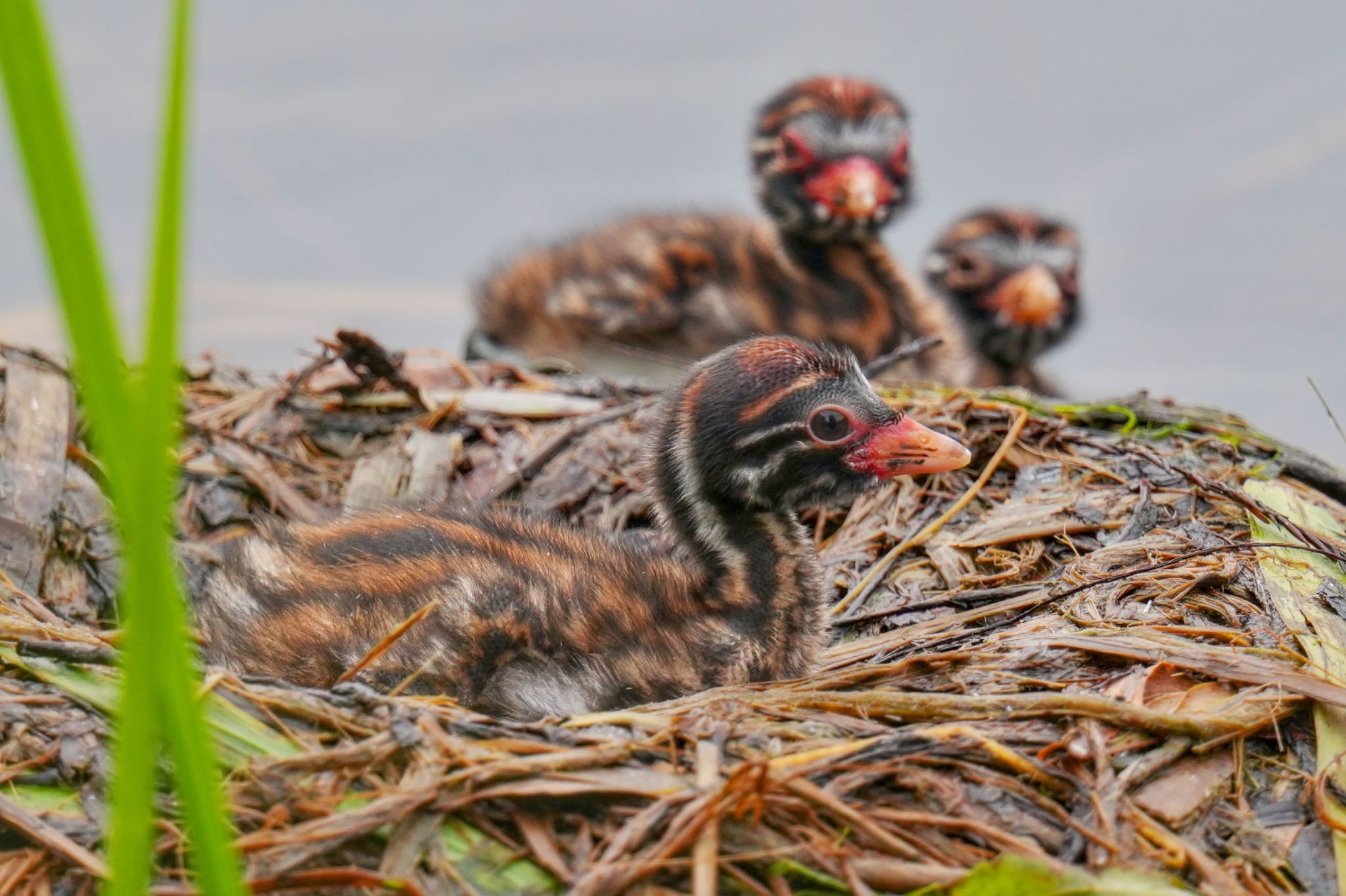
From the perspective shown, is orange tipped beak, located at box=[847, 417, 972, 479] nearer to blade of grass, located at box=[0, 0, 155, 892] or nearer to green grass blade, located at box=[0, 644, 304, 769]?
green grass blade, located at box=[0, 644, 304, 769]

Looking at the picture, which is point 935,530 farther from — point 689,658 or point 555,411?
point 555,411

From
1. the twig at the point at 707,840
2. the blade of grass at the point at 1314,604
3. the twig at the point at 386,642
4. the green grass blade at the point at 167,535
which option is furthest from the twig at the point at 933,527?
the green grass blade at the point at 167,535

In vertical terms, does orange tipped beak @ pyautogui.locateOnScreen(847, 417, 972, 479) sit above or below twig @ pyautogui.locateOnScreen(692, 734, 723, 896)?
above

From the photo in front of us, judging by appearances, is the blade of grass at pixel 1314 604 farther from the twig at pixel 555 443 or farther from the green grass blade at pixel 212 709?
the twig at pixel 555 443

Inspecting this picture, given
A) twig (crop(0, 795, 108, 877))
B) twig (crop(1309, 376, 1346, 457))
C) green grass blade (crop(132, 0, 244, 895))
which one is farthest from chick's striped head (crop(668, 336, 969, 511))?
green grass blade (crop(132, 0, 244, 895))

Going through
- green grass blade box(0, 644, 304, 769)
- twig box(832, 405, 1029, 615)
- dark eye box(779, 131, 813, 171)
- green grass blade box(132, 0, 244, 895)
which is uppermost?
dark eye box(779, 131, 813, 171)

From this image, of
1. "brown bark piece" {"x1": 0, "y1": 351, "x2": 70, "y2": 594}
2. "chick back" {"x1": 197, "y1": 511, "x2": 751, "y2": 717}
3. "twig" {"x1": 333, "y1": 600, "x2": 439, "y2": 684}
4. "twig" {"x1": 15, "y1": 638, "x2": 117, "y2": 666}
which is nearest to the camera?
"twig" {"x1": 15, "y1": 638, "x2": 117, "y2": 666}
